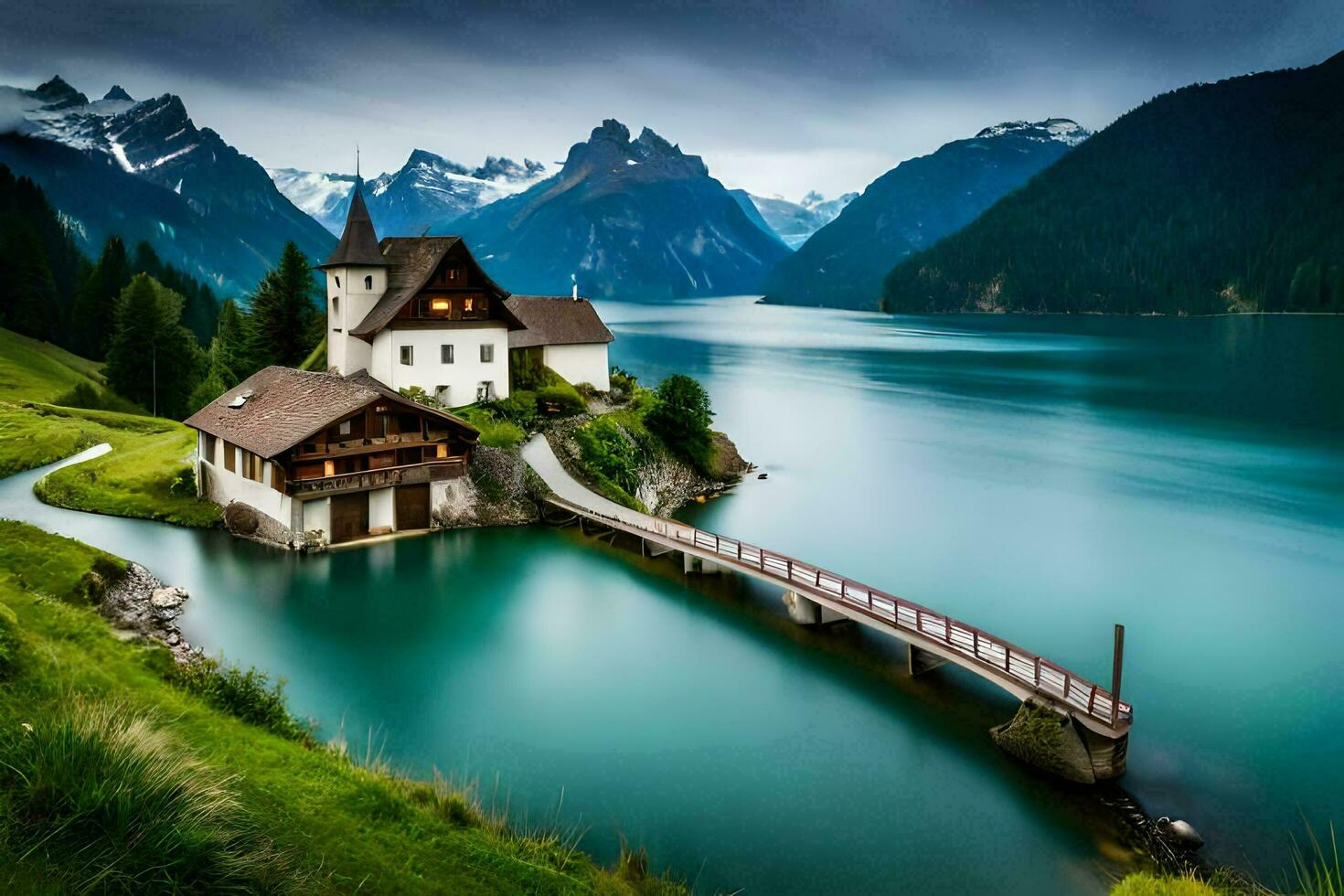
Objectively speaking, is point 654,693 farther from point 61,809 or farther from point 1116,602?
point 1116,602

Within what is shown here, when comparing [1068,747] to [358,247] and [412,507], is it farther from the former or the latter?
[358,247]

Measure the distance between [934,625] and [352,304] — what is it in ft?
112

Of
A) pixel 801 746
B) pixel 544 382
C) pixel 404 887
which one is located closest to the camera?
pixel 404 887

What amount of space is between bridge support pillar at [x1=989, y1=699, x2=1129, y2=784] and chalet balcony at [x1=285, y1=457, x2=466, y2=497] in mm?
25796

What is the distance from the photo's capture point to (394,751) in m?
21.7

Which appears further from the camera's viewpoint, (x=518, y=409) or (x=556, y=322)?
(x=556, y=322)

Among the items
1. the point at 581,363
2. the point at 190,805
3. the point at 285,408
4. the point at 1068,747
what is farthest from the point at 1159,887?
the point at 581,363

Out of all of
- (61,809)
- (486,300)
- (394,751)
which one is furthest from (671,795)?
(486,300)

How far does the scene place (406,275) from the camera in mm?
47750

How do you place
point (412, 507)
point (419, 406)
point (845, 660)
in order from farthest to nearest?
1. point (412, 507)
2. point (419, 406)
3. point (845, 660)

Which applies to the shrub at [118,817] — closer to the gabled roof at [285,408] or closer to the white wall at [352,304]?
the gabled roof at [285,408]

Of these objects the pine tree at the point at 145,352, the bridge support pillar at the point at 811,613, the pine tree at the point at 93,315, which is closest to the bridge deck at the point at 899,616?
the bridge support pillar at the point at 811,613

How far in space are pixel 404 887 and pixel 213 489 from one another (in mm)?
31588

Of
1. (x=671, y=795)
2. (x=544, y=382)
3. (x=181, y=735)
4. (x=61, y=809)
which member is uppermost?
(x=544, y=382)
